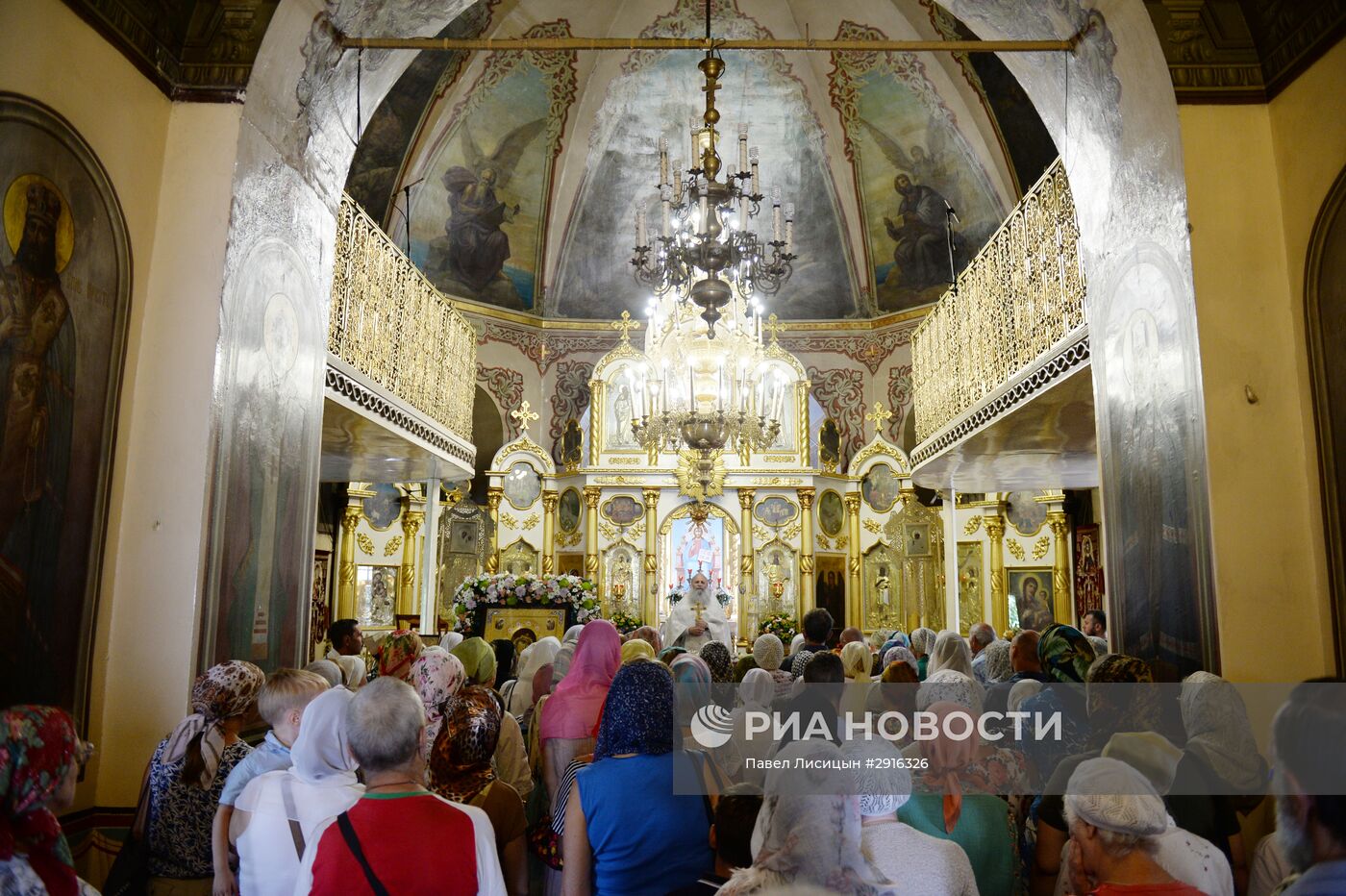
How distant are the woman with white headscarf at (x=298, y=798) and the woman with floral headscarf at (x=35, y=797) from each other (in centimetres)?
60

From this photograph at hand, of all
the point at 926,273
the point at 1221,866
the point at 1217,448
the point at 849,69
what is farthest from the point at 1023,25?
the point at 926,273

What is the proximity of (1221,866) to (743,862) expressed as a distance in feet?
4.64

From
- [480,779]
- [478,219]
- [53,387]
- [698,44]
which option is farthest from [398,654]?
[478,219]

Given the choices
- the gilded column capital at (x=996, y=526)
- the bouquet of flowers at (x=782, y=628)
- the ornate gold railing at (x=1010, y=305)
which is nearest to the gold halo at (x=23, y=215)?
the ornate gold railing at (x=1010, y=305)

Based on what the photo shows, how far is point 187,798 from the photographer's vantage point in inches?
141

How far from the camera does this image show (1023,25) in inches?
298

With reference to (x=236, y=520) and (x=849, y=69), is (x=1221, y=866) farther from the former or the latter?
(x=849, y=69)

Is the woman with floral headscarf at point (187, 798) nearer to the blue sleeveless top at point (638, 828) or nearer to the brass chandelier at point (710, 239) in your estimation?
the blue sleeveless top at point (638, 828)

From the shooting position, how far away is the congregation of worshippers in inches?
90.5

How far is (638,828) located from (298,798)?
3.54ft

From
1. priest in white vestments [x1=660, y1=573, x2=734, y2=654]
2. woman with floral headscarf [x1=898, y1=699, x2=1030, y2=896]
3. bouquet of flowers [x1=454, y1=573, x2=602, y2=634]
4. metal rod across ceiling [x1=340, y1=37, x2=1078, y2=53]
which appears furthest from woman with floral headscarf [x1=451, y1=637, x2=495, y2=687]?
priest in white vestments [x1=660, y1=573, x2=734, y2=654]

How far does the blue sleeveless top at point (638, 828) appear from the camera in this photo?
3076 millimetres

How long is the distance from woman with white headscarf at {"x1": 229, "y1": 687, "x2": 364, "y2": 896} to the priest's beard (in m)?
2.50

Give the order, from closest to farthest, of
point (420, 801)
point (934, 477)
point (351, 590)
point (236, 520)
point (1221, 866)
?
point (420, 801) → point (1221, 866) → point (236, 520) → point (934, 477) → point (351, 590)
